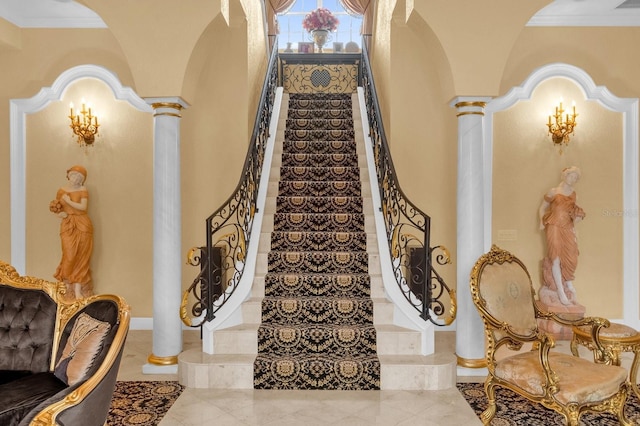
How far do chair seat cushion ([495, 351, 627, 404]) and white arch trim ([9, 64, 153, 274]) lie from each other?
5.18m

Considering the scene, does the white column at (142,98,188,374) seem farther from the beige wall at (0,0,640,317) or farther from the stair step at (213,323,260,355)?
the beige wall at (0,0,640,317)

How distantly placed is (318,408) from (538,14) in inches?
211

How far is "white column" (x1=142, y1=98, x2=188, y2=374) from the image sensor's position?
4.66 meters

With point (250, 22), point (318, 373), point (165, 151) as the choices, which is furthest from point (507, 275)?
point (250, 22)

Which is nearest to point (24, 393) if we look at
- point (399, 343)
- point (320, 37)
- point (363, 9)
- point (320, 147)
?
point (399, 343)

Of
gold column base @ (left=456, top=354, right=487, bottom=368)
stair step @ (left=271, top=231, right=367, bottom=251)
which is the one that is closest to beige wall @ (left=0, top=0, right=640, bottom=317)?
stair step @ (left=271, top=231, right=367, bottom=251)

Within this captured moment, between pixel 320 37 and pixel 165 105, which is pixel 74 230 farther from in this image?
pixel 320 37

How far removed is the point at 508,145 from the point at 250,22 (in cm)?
371

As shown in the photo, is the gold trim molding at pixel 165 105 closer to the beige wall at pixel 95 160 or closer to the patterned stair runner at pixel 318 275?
the beige wall at pixel 95 160

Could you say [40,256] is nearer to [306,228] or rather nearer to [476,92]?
[306,228]

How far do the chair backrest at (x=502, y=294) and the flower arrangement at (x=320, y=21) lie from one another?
7.66 m

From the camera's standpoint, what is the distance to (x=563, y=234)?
19.1 ft

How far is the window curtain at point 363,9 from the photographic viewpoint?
8.91m

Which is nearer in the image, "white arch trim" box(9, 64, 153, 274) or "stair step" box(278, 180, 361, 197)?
"stair step" box(278, 180, 361, 197)
